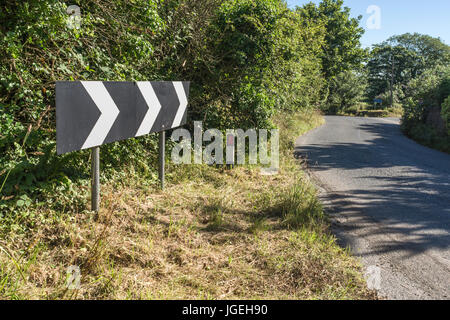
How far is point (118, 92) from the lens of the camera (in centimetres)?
340

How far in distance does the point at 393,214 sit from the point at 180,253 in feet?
12.1

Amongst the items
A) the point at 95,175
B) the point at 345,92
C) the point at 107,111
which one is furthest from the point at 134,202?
the point at 345,92

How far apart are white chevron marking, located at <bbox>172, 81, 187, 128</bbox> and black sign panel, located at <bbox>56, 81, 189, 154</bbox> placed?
0.11 meters

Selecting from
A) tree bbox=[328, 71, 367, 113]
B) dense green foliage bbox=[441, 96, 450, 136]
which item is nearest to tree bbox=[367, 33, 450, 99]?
tree bbox=[328, 71, 367, 113]

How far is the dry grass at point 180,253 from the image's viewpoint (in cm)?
256

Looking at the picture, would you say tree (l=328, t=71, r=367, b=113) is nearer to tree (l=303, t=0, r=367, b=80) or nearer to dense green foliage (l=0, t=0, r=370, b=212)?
tree (l=303, t=0, r=367, b=80)

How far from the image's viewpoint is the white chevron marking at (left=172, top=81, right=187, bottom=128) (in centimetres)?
493

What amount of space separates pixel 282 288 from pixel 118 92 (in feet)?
8.25

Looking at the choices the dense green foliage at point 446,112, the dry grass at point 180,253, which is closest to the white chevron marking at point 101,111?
the dry grass at point 180,253

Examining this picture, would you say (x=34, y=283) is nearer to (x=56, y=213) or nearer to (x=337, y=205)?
(x=56, y=213)

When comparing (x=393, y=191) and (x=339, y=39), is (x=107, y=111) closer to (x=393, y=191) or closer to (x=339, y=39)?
(x=393, y=191)

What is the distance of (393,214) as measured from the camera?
5156 mm

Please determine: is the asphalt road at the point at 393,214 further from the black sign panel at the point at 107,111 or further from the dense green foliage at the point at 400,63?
the dense green foliage at the point at 400,63
